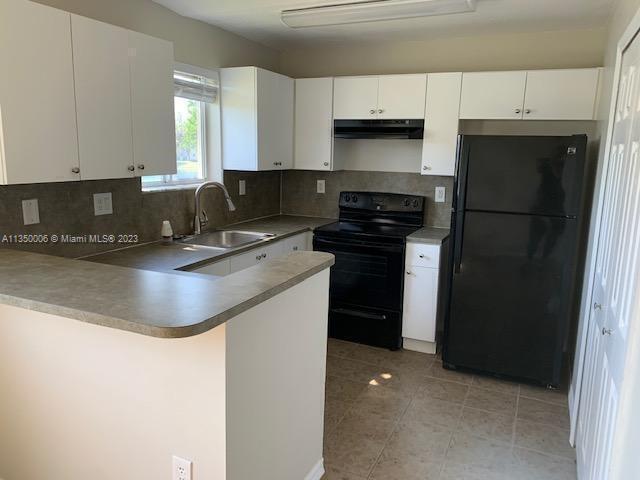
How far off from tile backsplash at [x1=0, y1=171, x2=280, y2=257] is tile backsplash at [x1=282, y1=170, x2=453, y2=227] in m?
0.68

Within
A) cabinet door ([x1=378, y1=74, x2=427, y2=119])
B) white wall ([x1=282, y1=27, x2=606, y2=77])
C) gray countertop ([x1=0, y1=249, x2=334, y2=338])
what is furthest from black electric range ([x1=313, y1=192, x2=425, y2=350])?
gray countertop ([x1=0, y1=249, x2=334, y2=338])

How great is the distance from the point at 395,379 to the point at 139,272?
6.69ft

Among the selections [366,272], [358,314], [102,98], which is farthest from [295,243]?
[102,98]

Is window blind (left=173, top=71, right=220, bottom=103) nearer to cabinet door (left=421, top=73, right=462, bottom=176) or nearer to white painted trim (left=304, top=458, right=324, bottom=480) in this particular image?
cabinet door (left=421, top=73, right=462, bottom=176)

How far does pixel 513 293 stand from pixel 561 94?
1.39 meters

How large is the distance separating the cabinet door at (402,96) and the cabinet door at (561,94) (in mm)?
742

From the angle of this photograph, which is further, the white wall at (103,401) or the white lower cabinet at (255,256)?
the white lower cabinet at (255,256)

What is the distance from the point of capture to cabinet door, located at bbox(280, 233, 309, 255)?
3611mm

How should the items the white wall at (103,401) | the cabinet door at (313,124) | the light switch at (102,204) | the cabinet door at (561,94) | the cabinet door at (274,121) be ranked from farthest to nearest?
the cabinet door at (313,124)
the cabinet door at (274,121)
the cabinet door at (561,94)
the light switch at (102,204)
the white wall at (103,401)

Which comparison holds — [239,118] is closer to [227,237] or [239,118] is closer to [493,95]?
[227,237]

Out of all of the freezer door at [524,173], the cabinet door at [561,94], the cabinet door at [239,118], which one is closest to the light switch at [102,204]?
the cabinet door at [239,118]

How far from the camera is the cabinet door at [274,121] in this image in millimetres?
3604

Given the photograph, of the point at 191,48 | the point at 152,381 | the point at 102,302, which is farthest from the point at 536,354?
the point at 191,48

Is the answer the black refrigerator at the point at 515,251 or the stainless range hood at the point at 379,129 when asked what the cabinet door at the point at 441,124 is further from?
the black refrigerator at the point at 515,251
